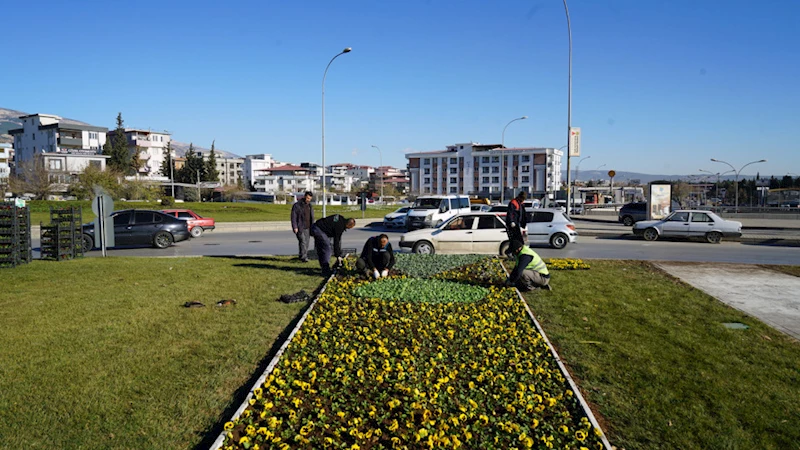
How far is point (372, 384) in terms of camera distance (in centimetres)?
593

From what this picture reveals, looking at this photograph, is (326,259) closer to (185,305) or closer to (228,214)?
(185,305)

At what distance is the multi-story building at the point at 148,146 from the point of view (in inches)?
4087

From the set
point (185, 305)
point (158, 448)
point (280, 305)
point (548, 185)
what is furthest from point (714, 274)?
point (548, 185)

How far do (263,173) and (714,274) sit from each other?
Result: 141120 mm

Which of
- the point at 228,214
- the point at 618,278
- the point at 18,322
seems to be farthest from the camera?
the point at 228,214

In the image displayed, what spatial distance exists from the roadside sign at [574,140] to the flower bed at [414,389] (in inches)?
723

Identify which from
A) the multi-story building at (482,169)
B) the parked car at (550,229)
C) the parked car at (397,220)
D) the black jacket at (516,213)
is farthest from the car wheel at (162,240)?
the multi-story building at (482,169)

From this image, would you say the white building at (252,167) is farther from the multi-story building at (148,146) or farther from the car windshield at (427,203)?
the car windshield at (427,203)

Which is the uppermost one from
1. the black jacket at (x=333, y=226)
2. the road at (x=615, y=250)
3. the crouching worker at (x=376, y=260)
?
the black jacket at (x=333, y=226)

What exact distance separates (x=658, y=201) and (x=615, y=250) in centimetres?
1340

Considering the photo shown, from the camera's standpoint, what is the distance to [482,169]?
112875 mm

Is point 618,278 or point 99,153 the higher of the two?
point 99,153

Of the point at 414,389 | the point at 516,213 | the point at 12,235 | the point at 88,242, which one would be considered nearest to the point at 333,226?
the point at 516,213

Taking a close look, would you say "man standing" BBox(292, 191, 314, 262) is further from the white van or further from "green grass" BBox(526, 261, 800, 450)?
the white van
